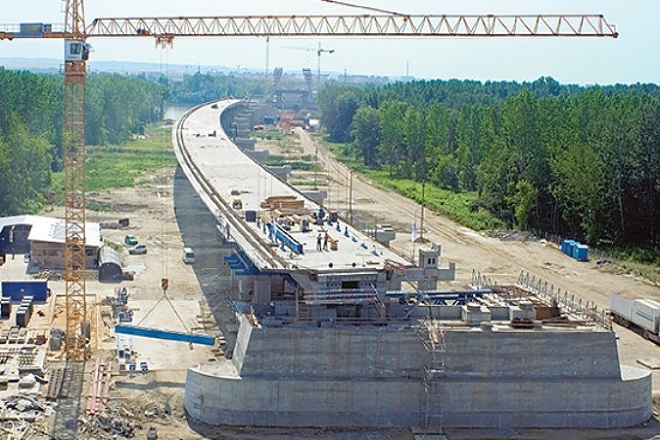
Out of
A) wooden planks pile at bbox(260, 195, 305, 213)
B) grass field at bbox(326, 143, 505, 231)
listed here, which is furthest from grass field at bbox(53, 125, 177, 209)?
wooden planks pile at bbox(260, 195, 305, 213)

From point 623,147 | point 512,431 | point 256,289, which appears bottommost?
point 512,431

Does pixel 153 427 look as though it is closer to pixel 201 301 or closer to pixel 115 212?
pixel 201 301

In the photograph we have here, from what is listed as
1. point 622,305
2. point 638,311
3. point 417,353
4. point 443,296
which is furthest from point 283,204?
point 417,353

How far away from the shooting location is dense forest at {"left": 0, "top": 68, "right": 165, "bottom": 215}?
86.4 meters

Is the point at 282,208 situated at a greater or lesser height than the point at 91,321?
greater

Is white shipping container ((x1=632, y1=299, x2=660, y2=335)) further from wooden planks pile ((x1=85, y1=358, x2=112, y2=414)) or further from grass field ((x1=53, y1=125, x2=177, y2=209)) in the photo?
grass field ((x1=53, y1=125, x2=177, y2=209))

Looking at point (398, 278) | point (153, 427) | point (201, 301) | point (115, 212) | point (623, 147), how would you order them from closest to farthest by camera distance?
point (153, 427), point (398, 278), point (201, 301), point (623, 147), point (115, 212)

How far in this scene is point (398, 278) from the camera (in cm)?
Result: 4503

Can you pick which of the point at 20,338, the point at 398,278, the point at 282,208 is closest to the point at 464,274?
the point at 282,208

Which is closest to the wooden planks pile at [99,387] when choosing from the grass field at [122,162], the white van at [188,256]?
the white van at [188,256]

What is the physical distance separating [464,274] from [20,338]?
3137 centimetres

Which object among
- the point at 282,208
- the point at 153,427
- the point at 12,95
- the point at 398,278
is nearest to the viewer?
the point at 153,427

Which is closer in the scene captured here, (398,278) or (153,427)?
(153,427)

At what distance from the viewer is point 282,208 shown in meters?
62.0
